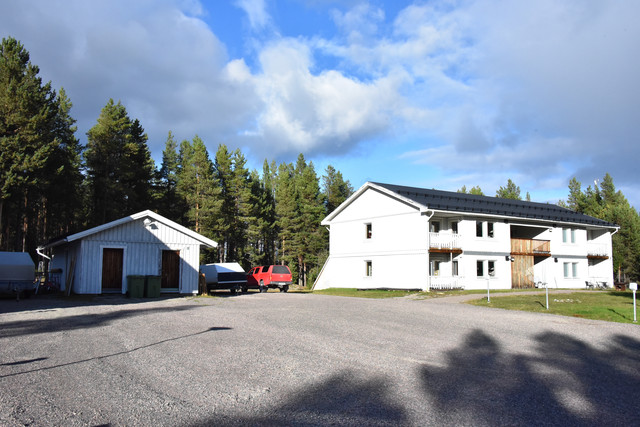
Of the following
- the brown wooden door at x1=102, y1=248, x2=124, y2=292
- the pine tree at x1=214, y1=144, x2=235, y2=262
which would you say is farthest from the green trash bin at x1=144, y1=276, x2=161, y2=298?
the pine tree at x1=214, y1=144, x2=235, y2=262

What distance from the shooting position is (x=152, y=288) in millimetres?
22922

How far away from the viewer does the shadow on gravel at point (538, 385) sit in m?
5.20

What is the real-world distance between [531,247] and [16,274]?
105ft

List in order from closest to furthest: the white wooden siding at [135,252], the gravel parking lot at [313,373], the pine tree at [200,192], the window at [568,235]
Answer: the gravel parking lot at [313,373], the white wooden siding at [135,252], the window at [568,235], the pine tree at [200,192]

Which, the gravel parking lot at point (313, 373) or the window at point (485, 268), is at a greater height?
the window at point (485, 268)

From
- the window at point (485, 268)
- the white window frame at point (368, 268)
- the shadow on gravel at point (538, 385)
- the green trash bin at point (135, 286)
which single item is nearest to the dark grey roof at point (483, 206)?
the window at point (485, 268)

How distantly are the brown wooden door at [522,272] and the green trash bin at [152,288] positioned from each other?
23651 mm

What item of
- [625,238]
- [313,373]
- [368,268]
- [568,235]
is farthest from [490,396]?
[625,238]

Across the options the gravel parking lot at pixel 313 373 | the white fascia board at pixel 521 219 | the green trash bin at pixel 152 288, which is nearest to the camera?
the gravel parking lot at pixel 313 373

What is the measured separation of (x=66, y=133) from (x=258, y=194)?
2329cm

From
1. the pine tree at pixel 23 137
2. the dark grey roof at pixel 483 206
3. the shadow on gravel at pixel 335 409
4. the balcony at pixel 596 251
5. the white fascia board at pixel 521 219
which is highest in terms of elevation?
the pine tree at pixel 23 137

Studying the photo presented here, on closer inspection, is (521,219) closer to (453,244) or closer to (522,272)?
(522,272)

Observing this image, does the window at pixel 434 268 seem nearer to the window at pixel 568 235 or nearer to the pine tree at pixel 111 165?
the window at pixel 568 235

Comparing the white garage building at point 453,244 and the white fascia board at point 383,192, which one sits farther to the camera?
the white garage building at point 453,244
